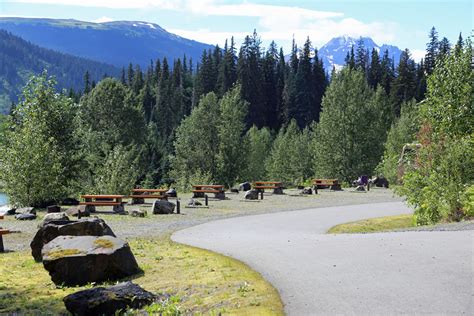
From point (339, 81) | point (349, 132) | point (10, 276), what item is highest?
point (339, 81)

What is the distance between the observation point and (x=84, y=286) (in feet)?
41.4

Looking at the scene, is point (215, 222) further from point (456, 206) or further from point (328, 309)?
point (328, 309)

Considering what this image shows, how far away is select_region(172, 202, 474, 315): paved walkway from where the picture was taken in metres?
8.98

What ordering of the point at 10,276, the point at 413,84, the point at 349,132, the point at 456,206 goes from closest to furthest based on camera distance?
the point at 10,276 → the point at 456,206 → the point at 349,132 → the point at 413,84

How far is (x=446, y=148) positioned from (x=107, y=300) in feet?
60.3

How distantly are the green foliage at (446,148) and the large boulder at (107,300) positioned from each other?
15.7m

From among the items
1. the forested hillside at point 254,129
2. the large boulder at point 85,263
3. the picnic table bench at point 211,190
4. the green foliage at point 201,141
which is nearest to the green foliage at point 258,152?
the forested hillside at point 254,129

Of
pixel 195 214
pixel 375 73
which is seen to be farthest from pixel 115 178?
pixel 375 73

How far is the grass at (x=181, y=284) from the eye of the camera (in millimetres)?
9914

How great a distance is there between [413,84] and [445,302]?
10876 cm

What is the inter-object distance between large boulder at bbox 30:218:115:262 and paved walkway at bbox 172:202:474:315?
3268 mm

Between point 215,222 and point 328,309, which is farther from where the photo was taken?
point 215,222

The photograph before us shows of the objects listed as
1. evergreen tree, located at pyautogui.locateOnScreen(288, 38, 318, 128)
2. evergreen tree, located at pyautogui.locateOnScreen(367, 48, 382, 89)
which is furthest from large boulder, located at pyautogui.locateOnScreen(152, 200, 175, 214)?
evergreen tree, located at pyautogui.locateOnScreen(367, 48, 382, 89)

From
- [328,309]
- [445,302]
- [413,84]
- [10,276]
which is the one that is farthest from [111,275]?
[413,84]
